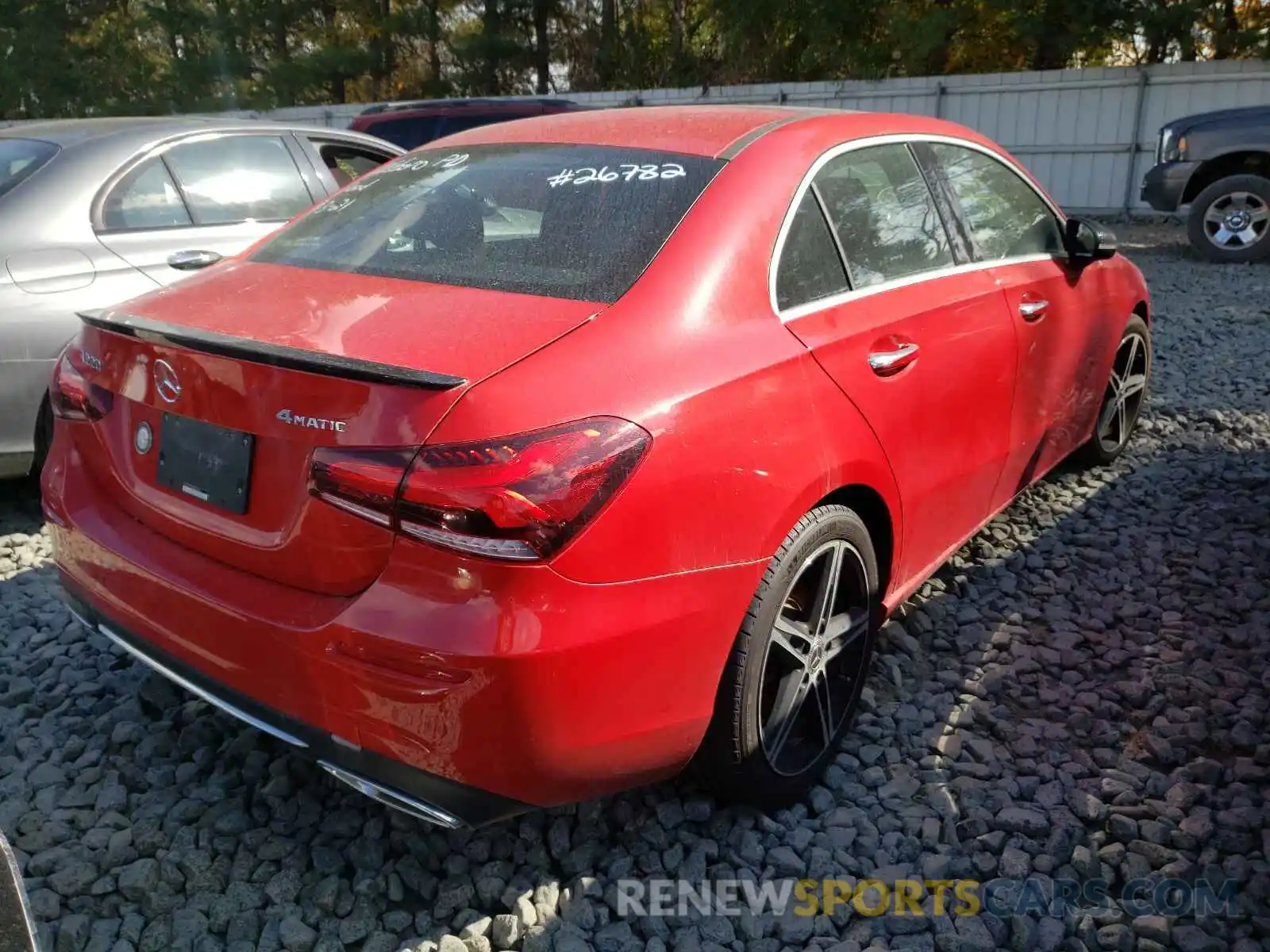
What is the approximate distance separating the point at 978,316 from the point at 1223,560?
162 cm

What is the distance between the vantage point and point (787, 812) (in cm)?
254

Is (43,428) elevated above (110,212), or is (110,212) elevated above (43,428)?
(110,212)

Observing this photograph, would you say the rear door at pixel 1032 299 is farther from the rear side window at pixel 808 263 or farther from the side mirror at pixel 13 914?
the side mirror at pixel 13 914

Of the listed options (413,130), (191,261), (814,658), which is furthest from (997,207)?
(413,130)

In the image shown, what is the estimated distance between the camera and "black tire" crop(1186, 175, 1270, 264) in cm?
980

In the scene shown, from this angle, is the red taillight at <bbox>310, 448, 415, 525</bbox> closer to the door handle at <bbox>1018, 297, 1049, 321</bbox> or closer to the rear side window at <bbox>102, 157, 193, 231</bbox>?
the door handle at <bbox>1018, 297, 1049, 321</bbox>

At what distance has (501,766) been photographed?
1855 millimetres

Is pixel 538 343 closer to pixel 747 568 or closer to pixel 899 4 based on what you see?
pixel 747 568

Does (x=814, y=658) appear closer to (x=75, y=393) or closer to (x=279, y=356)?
(x=279, y=356)

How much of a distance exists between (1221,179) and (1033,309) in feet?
26.8

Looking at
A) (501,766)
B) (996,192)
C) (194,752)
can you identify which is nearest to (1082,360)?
(996,192)

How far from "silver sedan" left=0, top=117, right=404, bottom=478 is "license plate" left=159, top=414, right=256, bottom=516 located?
62.7 inches

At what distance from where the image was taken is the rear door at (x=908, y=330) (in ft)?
8.18

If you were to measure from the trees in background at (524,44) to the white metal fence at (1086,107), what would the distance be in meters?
0.91
